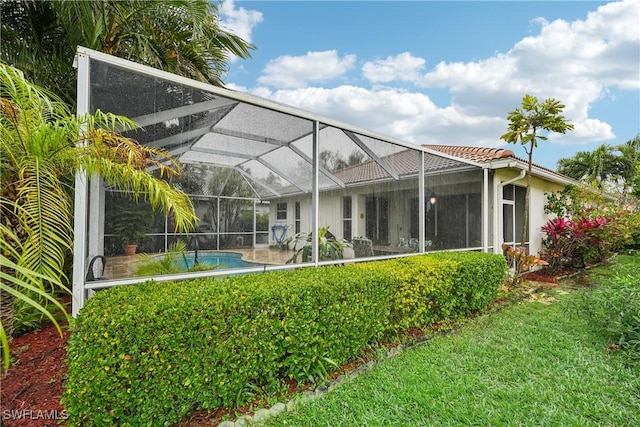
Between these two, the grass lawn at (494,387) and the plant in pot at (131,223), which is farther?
the plant in pot at (131,223)

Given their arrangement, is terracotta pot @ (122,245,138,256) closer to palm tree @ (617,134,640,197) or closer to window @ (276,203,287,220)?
window @ (276,203,287,220)

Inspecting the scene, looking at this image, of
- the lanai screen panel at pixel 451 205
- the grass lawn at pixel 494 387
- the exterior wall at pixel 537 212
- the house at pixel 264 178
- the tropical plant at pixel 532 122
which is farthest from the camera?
the exterior wall at pixel 537 212

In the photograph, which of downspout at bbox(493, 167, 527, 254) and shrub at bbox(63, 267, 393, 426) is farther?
downspout at bbox(493, 167, 527, 254)

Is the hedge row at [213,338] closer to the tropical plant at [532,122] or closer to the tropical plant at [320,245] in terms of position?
the tropical plant at [320,245]

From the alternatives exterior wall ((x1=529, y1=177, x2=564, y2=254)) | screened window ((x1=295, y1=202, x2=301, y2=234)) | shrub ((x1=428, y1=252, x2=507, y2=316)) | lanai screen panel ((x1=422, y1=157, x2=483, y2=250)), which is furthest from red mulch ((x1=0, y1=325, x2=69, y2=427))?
exterior wall ((x1=529, y1=177, x2=564, y2=254))

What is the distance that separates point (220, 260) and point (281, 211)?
150 centimetres

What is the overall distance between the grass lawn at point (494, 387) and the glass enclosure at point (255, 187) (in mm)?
1820

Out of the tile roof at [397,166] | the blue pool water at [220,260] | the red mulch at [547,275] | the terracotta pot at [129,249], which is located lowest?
the red mulch at [547,275]

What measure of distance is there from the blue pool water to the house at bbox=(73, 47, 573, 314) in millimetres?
216

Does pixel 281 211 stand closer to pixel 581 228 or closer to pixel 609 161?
pixel 581 228

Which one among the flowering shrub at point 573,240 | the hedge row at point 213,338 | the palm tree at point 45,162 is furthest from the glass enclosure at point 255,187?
the flowering shrub at point 573,240

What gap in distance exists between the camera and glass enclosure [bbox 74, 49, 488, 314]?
3.14 meters

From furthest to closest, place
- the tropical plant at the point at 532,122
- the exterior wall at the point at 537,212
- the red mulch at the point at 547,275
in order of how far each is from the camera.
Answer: the exterior wall at the point at 537,212 < the red mulch at the point at 547,275 < the tropical plant at the point at 532,122

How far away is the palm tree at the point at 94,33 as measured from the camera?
16.7 ft
